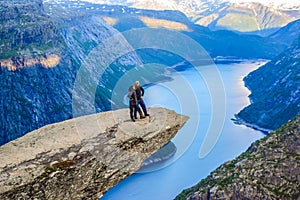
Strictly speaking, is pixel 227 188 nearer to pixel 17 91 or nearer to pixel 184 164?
pixel 184 164

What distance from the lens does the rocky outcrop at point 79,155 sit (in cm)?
1565

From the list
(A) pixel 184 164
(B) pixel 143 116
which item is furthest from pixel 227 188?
(A) pixel 184 164

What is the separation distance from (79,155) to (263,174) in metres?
50.6

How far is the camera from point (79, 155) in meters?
16.9

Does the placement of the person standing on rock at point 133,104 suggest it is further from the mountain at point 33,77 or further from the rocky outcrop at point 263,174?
the mountain at point 33,77

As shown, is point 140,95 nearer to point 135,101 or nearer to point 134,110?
point 135,101

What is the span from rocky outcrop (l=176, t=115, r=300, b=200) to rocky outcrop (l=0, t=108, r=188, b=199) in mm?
45352

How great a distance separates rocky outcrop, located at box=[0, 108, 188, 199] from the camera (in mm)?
15648

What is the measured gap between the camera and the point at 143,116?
69.4 ft

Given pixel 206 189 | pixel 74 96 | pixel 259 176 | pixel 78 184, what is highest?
pixel 78 184

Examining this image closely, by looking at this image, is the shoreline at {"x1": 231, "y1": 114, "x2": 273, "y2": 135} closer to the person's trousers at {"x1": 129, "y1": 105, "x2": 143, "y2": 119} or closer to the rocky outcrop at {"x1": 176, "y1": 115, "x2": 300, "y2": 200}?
the rocky outcrop at {"x1": 176, "y1": 115, "x2": 300, "y2": 200}

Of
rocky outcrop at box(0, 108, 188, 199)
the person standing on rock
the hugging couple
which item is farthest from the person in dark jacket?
rocky outcrop at box(0, 108, 188, 199)

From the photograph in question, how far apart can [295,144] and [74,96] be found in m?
115

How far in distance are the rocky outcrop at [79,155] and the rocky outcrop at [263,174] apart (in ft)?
149
